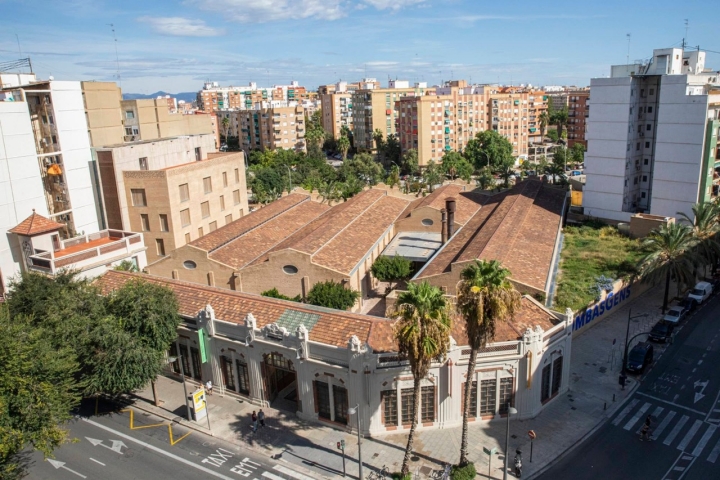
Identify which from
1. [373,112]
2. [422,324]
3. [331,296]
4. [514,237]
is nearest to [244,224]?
[331,296]

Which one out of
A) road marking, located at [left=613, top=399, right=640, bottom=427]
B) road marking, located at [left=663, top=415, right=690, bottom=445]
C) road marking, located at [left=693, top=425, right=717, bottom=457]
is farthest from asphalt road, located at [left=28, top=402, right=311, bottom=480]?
road marking, located at [left=693, top=425, right=717, bottom=457]

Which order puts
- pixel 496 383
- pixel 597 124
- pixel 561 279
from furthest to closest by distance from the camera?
pixel 597 124 < pixel 561 279 < pixel 496 383

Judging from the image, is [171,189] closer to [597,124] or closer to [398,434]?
[398,434]

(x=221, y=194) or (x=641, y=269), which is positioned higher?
(x=221, y=194)

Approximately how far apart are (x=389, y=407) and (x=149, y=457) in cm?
1415

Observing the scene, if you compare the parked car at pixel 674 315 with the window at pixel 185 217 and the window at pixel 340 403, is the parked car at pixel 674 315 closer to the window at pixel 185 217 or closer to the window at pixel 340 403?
the window at pixel 340 403

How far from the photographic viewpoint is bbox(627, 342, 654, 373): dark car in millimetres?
39562

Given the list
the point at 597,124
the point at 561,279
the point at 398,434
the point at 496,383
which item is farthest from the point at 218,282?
the point at 597,124

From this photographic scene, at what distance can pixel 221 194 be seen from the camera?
6819 cm

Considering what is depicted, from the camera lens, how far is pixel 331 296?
45094 millimetres

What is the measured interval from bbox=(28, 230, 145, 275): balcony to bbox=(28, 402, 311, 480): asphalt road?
1380 centimetres

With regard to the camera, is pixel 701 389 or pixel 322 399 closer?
pixel 322 399

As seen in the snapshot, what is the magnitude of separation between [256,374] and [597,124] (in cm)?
5541

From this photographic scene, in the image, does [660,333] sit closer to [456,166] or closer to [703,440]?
[703,440]
